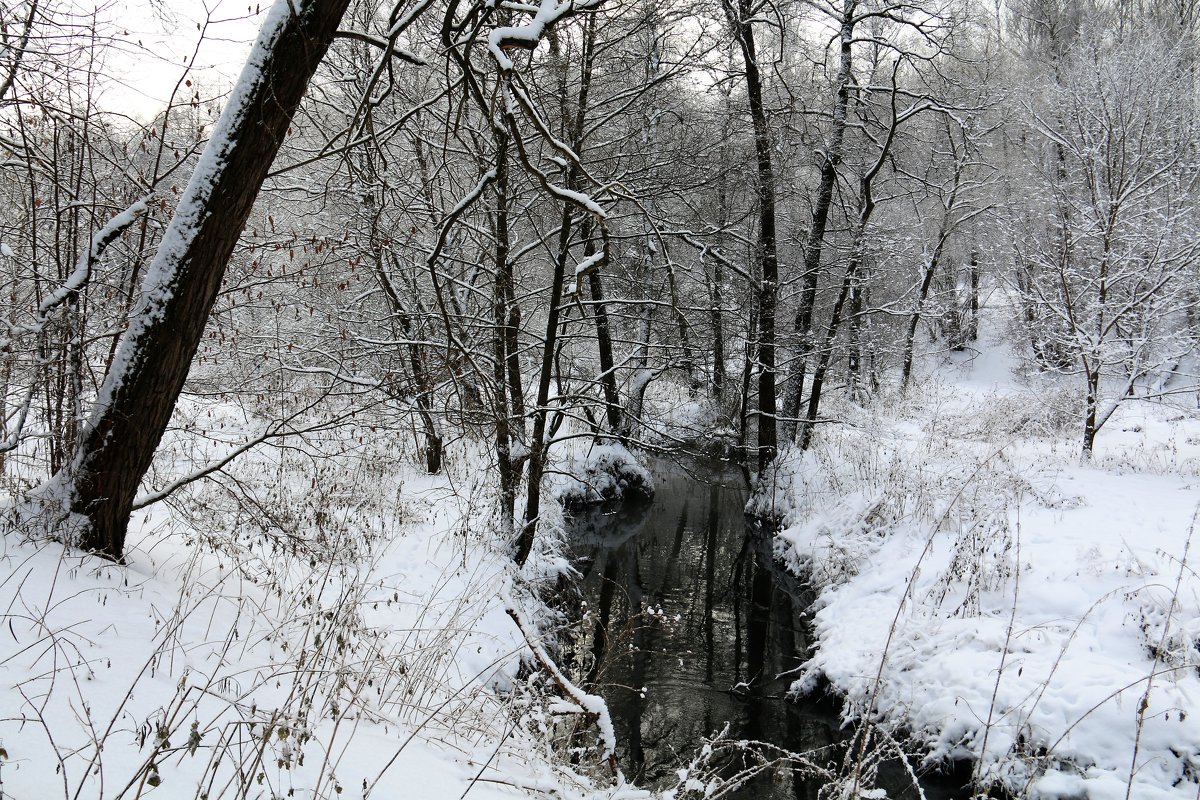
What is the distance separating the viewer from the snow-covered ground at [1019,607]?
16.1ft

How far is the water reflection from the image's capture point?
620 cm

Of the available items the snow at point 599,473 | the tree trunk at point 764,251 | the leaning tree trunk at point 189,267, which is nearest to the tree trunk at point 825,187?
the tree trunk at point 764,251

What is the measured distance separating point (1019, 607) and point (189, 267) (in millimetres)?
7317

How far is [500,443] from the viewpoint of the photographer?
7.67 meters

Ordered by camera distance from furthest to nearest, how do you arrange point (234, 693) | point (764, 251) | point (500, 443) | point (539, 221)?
point (764, 251) < point (539, 221) < point (500, 443) < point (234, 693)

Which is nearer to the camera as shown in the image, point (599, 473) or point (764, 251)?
point (764, 251)

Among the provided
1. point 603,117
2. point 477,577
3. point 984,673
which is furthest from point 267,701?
point 603,117

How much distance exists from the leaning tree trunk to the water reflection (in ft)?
10.5

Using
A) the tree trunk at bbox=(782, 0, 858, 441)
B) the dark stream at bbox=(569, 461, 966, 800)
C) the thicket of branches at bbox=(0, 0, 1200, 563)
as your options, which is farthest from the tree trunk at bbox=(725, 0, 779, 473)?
the dark stream at bbox=(569, 461, 966, 800)

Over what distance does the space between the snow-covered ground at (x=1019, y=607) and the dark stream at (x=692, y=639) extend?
509 mm

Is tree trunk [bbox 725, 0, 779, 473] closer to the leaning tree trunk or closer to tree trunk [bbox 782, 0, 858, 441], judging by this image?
tree trunk [bbox 782, 0, 858, 441]

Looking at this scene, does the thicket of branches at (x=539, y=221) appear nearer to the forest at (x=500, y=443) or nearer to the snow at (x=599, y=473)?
the forest at (x=500, y=443)

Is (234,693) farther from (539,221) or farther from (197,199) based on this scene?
(539,221)

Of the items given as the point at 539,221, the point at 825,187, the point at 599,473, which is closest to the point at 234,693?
the point at 539,221
